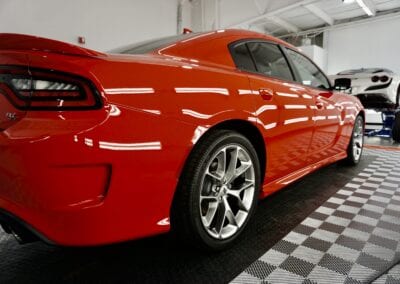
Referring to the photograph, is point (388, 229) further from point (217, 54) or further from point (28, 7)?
point (28, 7)

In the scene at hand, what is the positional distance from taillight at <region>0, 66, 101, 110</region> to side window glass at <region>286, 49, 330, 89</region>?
1701mm

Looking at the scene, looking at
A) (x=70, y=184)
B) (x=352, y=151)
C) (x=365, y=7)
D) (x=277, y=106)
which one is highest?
(x=365, y=7)

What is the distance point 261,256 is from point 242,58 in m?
1.06

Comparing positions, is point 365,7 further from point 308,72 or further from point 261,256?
point 261,256

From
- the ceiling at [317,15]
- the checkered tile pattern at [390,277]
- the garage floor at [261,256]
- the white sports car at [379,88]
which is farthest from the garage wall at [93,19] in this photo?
the checkered tile pattern at [390,277]

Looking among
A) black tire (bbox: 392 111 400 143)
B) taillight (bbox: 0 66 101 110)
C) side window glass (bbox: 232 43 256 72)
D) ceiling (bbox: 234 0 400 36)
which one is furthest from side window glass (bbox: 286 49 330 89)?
ceiling (bbox: 234 0 400 36)

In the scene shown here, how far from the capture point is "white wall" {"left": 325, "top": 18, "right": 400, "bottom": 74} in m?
10.5

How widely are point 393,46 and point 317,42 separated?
303 centimetres

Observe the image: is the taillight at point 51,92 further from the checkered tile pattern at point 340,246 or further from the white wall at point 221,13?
the white wall at point 221,13

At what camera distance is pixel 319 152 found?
7.61 feet

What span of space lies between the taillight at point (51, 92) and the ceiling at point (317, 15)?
26.6 ft

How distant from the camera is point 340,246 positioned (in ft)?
4.97

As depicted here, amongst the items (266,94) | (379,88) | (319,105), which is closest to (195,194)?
(266,94)

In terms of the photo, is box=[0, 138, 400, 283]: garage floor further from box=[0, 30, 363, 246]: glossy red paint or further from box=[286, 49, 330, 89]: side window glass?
box=[286, 49, 330, 89]: side window glass
